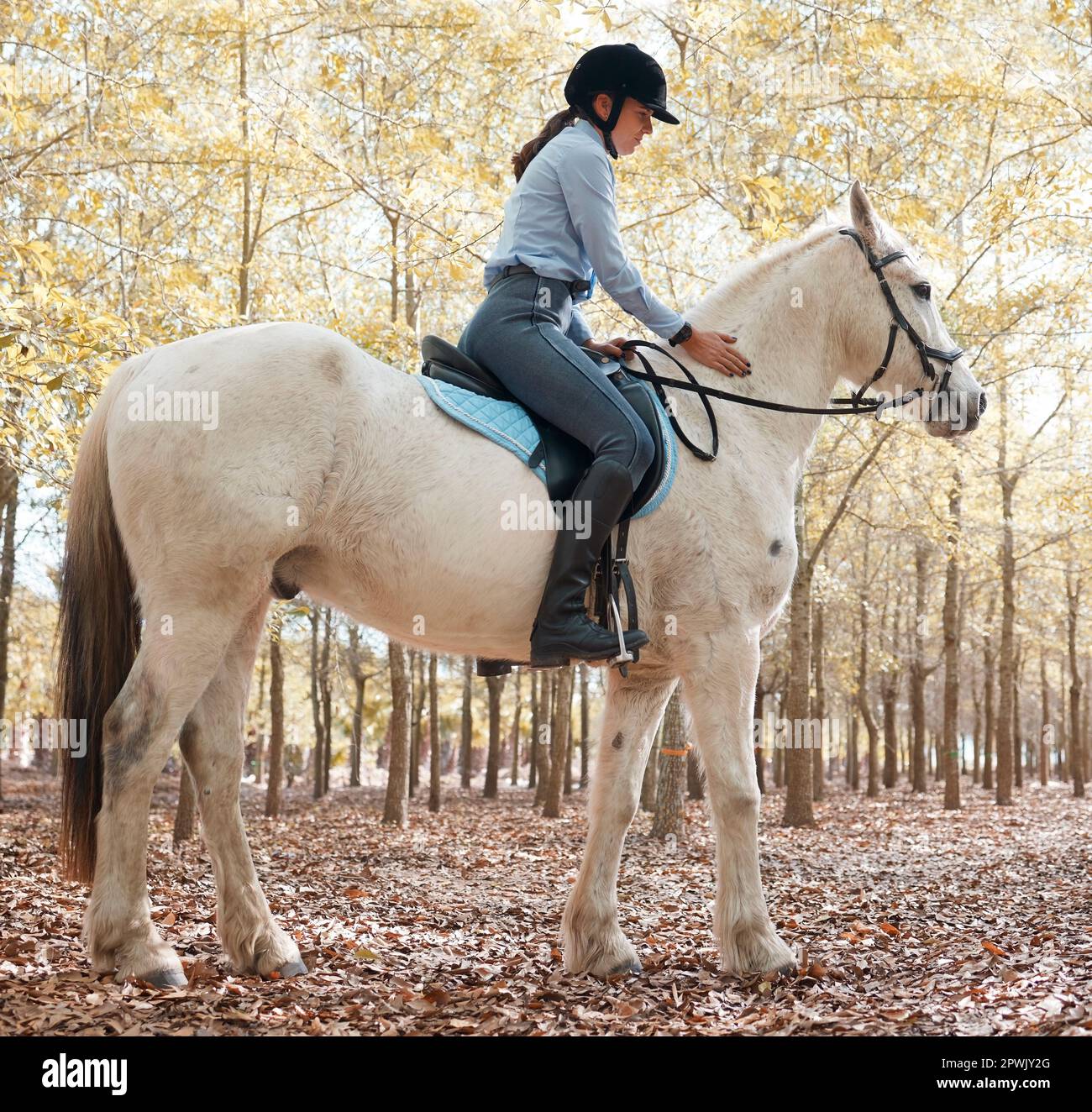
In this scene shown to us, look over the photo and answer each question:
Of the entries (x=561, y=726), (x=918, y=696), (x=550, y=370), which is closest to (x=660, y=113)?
(x=550, y=370)

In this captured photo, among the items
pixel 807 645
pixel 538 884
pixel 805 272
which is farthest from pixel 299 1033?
pixel 807 645

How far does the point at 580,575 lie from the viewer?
179 inches

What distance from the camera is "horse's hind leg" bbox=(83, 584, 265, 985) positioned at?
13.9 feet

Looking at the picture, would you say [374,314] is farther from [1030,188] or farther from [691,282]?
[1030,188]

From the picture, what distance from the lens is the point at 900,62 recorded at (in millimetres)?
11320

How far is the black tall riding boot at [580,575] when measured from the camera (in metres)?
4.52

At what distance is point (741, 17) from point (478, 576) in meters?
9.00

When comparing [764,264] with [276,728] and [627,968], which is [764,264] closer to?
[627,968]

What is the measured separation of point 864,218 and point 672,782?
31.3ft

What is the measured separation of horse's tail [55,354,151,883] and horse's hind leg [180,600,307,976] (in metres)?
0.42

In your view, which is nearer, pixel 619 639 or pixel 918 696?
pixel 619 639

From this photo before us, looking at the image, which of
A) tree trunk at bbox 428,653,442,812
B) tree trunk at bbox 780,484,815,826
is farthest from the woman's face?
tree trunk at bbox 428,653,442,812

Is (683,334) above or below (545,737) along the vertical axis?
above

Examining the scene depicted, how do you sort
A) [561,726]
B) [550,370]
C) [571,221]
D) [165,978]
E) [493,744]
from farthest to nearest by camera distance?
[493,744] < [561,726] < [571,221] < [550,370] < [165,978]
